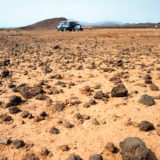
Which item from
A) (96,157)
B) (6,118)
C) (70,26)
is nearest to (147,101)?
(96,157)

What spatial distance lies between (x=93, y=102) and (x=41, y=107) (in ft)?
3.63

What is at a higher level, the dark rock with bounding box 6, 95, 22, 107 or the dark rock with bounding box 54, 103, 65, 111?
the dark rock with bounding box 6, 95, 22, 107

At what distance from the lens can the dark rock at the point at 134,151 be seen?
237 cm

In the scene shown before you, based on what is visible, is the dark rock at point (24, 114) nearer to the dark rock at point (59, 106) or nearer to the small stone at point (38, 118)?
the small stone at point (38, 118)

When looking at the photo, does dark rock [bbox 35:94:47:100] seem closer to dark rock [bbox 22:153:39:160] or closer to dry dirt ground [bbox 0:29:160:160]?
dry dirt ground [bbox 0:29:160:160]

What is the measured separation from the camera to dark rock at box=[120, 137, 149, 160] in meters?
2.37

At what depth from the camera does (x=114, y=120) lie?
3.47m

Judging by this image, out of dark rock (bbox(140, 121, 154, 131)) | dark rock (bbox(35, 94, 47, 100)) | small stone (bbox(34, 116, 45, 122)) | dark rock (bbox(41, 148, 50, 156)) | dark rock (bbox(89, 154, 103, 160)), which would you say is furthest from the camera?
dark rock (bbox(35, 94, 47, 100))

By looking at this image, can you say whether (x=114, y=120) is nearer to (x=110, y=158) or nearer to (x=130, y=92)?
(x=110, y=158)

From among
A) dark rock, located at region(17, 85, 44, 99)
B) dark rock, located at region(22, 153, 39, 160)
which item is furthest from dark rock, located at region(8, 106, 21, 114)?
dark rock, located at region(22, 153, 39, 160)

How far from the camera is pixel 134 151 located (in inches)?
94.8

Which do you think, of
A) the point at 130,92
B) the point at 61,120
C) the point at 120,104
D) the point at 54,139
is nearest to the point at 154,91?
the point at 130,92

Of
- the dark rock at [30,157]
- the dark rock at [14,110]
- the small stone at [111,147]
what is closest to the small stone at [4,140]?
the dark rock at [30,157]

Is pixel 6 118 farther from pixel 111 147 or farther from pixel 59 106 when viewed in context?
pixel 111 147
